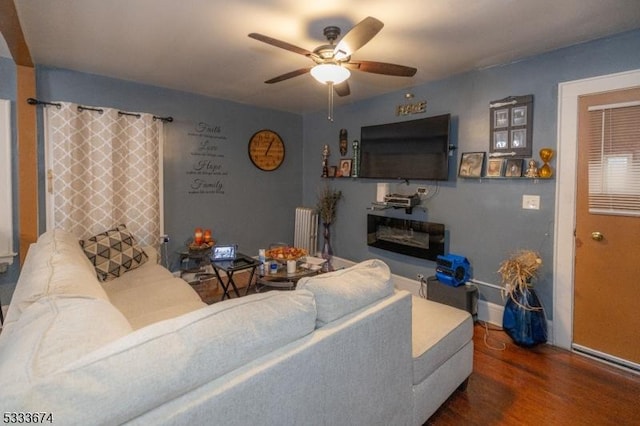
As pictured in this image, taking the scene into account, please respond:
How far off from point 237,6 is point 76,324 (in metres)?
1.94

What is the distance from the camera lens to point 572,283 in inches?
103

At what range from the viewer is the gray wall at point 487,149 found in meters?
2.56

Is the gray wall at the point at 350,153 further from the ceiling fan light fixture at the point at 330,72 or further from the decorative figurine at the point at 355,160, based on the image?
the ceiling fan light fixture at the point at 330,72

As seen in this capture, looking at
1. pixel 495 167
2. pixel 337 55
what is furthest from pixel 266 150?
pixel 495 167

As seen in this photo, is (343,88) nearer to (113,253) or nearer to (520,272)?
(520,272)

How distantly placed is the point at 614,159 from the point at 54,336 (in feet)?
11.0

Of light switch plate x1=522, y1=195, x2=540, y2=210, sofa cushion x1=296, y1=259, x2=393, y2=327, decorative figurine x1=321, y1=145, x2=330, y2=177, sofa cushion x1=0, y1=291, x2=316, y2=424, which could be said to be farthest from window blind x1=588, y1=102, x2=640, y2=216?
decorative figurine x1=321, y1=145, x2=330, y2=177

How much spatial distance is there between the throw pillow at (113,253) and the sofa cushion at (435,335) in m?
2.54

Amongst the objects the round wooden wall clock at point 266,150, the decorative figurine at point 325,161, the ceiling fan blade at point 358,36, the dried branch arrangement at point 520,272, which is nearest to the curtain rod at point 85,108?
the round wooden wall clock at point 266,150

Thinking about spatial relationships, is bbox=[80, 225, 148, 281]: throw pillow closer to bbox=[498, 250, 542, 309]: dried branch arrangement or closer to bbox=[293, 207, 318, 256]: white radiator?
bbox=[293, 207, 318, 256]: white radiator

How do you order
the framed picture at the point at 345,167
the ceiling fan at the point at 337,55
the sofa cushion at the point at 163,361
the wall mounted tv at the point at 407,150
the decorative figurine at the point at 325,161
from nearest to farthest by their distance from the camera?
the sofa cushion at the point at 163,361 → the ceiling fan at the point at 337,55 → the wall mounted tv at the point at 407,150 → the framed picture at the point at 345,167 → the decorative figurine at the point at 325,161

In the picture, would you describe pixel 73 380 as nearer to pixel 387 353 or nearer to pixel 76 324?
pixel 76 324

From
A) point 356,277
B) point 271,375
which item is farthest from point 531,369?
point 271,375

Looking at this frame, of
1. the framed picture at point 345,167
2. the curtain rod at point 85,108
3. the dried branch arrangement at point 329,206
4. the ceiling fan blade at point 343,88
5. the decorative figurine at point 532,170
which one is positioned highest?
the ceiling fan blade at point 343,88
